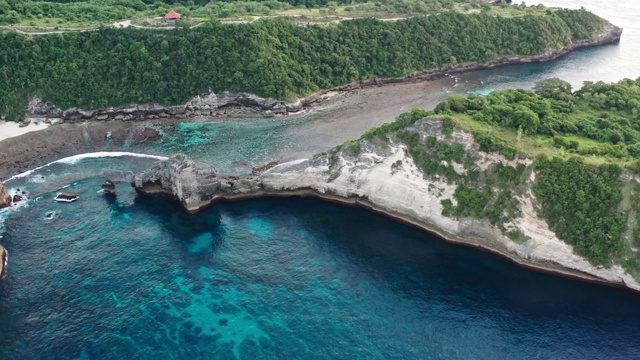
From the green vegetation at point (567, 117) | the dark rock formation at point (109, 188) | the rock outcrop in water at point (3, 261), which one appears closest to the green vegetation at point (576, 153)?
the green vegetation at point (567, 117)

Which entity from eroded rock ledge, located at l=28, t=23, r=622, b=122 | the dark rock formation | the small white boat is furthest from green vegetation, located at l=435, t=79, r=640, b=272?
the small white boat

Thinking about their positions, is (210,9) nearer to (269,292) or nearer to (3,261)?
(3,261)

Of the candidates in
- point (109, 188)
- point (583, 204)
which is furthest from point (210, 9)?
point (583, 204)

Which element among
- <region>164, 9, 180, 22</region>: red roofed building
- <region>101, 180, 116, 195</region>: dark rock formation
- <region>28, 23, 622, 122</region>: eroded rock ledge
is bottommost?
<region>101, 180, 116, 195</region>: dark rock formation

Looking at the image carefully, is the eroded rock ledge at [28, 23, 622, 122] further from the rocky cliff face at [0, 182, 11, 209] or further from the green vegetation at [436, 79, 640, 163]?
the green vegetation at [436, 79, 640, 163]

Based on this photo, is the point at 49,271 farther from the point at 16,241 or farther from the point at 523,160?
the point at 523,160

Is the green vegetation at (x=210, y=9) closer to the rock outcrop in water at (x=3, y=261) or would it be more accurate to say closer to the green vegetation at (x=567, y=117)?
the green vegetation at (x=567, y=117)
